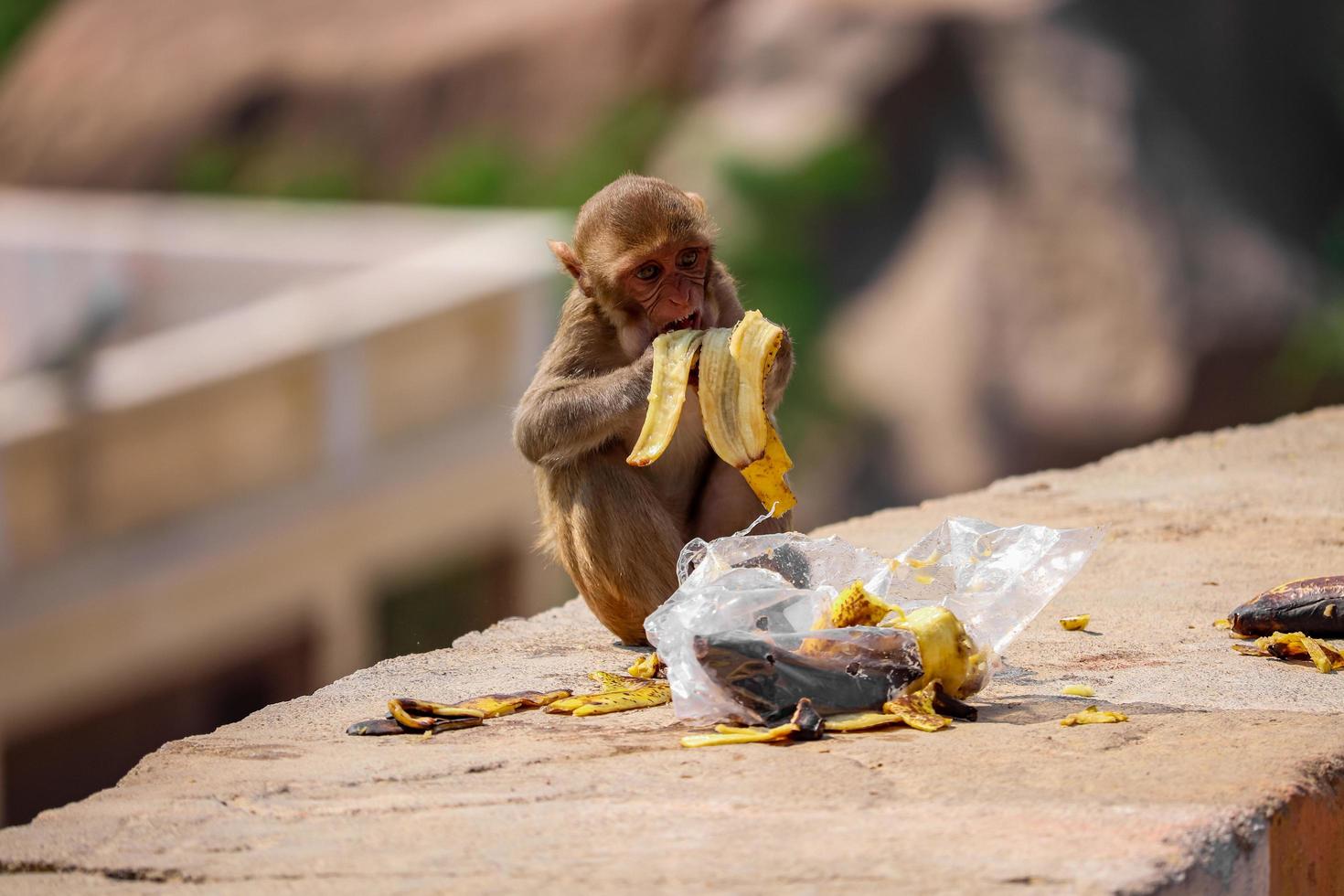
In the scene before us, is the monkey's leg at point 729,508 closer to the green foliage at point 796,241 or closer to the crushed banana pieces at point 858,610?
the crushed banana pieces at point 858,610

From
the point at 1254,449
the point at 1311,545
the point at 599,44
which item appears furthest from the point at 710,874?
the point at 599,44

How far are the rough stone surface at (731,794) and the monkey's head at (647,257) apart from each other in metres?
0.85

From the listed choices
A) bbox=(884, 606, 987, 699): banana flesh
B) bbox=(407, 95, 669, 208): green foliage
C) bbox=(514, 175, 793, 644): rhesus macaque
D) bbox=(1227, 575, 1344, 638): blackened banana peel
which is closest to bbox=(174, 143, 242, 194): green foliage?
bbox=(407, 95, 669, 208): green foliage

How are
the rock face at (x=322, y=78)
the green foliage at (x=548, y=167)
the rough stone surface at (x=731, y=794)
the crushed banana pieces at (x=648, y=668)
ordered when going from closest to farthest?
the rough stone surface at (x=731, y=794), the crushed banana pieces at (x=648, y=668), the green foliage at (x=548, y=167), the rock face at (x=322, y=78)

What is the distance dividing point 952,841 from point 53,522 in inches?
368

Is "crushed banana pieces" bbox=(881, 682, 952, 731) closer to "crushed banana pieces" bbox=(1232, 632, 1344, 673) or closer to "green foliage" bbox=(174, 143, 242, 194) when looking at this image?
"crushed banana pieces" bbox=(1232, 632, 1344, 673)

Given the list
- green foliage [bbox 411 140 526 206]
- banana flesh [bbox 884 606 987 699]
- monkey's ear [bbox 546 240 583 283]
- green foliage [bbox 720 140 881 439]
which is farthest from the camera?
green foliage [bbox 411 140 526 206]

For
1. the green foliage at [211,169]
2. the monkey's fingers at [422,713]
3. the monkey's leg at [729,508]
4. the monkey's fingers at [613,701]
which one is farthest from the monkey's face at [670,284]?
the green foliage at [211,169]

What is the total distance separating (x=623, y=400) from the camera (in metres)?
4.42

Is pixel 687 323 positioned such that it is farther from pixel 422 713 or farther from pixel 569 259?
pixel 422 713

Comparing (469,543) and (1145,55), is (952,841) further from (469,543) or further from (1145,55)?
(1145,55)

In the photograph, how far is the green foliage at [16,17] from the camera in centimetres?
2612

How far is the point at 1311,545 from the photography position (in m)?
5.39

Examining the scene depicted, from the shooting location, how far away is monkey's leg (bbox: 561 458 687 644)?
15.0 ft
